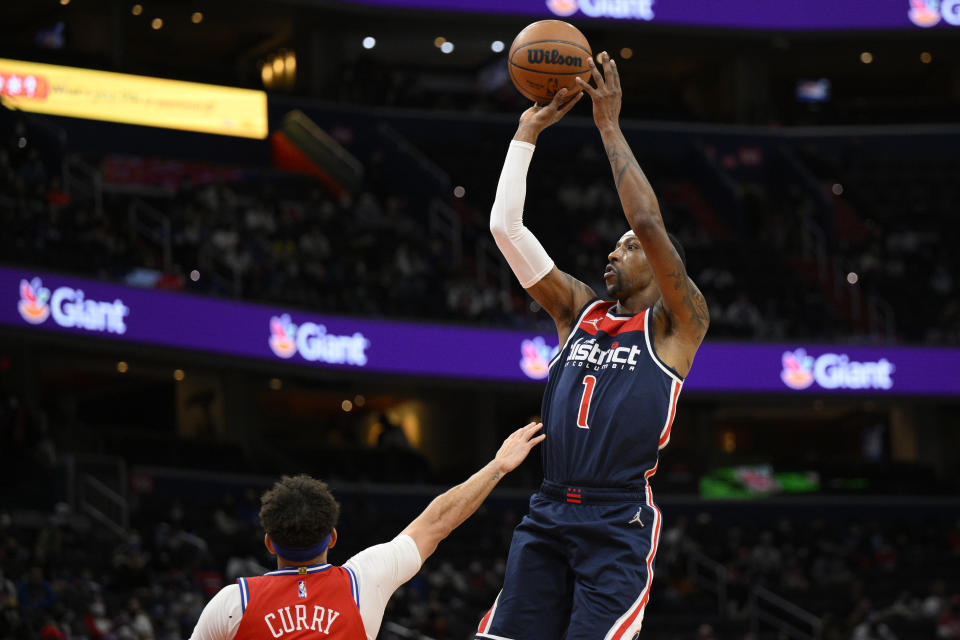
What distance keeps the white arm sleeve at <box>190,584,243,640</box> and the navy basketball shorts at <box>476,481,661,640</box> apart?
132cm

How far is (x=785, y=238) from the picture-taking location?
109ft

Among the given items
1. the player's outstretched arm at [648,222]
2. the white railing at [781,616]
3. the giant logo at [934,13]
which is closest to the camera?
the player's outstretched arm at [648,222]

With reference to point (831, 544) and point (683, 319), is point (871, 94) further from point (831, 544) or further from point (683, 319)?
point (683, 319)

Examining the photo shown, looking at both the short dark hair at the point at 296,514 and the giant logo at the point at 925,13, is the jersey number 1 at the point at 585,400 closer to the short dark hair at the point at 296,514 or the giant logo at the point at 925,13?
the short dark hair at the point at 296,514

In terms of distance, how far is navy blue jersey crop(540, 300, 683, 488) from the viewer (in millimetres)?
5852

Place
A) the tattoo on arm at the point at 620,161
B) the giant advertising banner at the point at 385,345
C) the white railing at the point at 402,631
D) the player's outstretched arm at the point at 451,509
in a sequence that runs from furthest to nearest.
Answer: the giant advertising banner at the point at 385,345
the white railing at the point at 402,631
the tattoo on arm at the point at 620,161
the player's outstretched arm at the point at 451,509

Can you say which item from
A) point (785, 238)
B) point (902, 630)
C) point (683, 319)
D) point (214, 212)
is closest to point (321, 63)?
point (214, 212)

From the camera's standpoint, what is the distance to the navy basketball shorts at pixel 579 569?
5680 millimetres

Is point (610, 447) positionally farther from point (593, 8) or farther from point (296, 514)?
point (593, 8)

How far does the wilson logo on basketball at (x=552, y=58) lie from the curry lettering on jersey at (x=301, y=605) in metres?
2.59

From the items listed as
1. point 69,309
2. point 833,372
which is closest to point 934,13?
point 833,372

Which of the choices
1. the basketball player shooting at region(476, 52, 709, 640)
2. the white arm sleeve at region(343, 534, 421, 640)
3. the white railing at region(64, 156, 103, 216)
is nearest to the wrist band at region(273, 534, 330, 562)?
the white arm sleeve at region(343, 534, 421, 640)

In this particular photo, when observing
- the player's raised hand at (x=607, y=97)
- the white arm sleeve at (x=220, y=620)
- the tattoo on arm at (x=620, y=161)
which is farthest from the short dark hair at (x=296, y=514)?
the player's raised hand at (x=607, y=97)

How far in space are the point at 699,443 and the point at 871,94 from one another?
52.4ft
